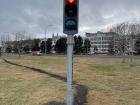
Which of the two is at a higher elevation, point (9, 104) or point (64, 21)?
point (64, 21)

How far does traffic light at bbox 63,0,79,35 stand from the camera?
30.5ft

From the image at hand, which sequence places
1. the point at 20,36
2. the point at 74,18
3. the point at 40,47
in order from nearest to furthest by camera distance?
the point at 74,18 < the point at 20,36 < the point at 40,47

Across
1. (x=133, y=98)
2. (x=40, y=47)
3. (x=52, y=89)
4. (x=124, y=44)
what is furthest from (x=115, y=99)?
(x=40, y=47)

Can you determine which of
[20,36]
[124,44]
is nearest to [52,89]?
[124,44]

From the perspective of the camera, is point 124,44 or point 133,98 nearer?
point 133,98

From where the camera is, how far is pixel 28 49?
166 metres

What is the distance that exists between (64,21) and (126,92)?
29.1ft

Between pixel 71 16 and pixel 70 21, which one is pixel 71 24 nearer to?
pixel 70 21

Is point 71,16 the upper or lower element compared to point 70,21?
upper

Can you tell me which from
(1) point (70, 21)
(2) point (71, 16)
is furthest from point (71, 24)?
(2) point (71, 16)

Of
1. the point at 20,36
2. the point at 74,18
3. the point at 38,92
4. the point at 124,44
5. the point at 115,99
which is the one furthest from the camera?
the point at 20,36

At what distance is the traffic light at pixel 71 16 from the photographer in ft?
30.5

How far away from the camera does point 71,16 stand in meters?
9.36

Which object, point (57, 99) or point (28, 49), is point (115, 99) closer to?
point (57, 99)
